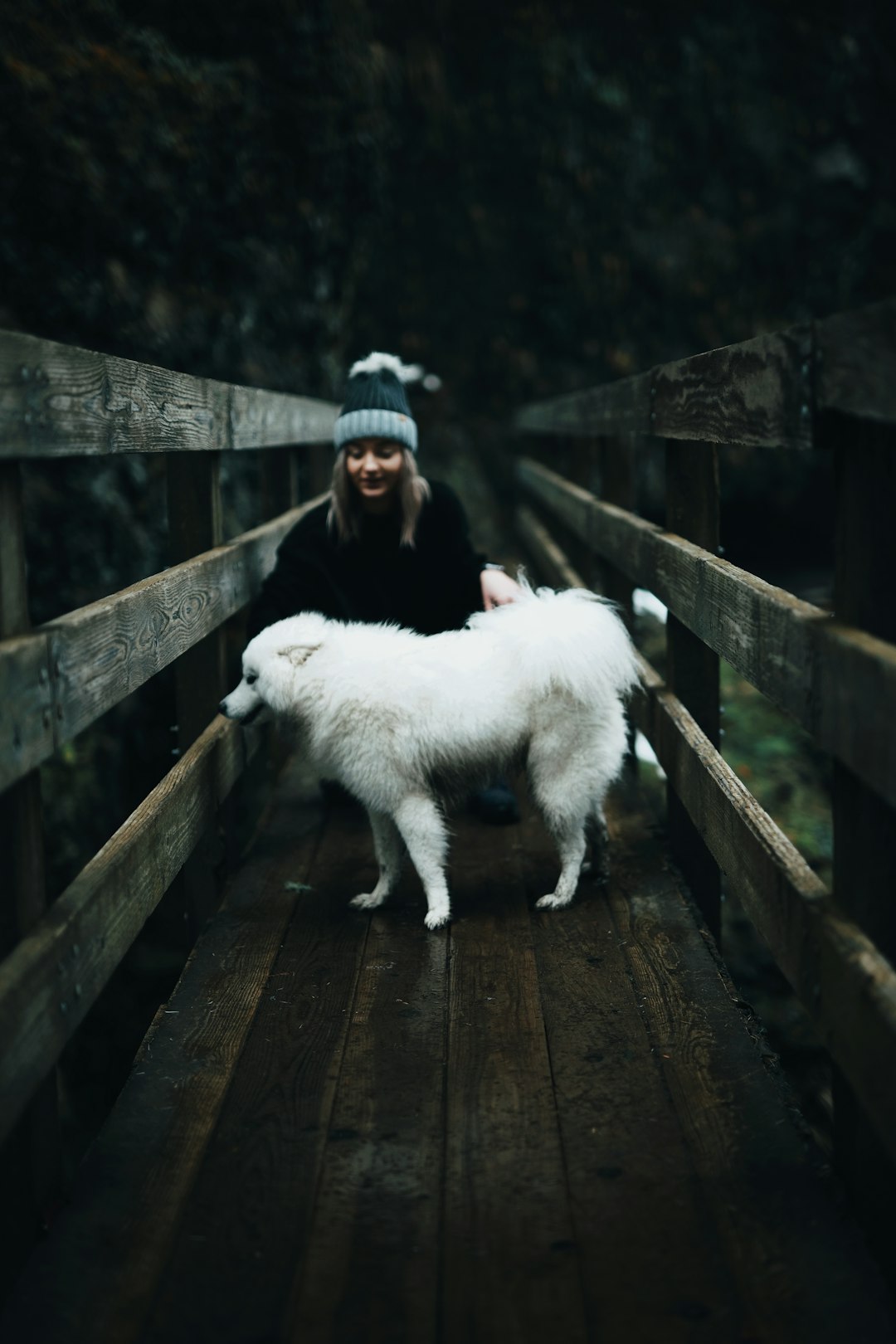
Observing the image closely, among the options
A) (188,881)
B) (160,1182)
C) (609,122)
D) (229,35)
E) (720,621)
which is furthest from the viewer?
(609,122)

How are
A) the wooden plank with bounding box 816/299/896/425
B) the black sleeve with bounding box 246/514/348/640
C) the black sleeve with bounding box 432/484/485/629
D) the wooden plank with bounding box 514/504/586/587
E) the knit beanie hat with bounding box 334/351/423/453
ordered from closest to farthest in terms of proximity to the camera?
the wooden plank with bounding box 816/299/896/425, the black sleeve with bounding box 246/514/348/640, the knit beanie hat with bounding box 334/351/423/453, the black sleeve with bounding box 432/484/485/629, the wooden plank with bounding box 514/504/586/587

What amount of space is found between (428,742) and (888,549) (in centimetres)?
179

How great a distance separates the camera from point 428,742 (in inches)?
136

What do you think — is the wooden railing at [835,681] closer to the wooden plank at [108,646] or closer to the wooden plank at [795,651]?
the wooden plank at [795,651]

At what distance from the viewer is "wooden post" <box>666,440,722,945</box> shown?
3637 mm

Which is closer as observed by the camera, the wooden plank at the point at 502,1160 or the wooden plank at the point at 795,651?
the wooden plank at the point at 795,651

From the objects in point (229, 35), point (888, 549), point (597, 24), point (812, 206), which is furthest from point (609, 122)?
point (888, 549)

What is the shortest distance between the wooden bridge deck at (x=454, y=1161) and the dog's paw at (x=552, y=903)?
0.08 metres

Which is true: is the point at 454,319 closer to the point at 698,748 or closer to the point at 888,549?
the point at 698,748

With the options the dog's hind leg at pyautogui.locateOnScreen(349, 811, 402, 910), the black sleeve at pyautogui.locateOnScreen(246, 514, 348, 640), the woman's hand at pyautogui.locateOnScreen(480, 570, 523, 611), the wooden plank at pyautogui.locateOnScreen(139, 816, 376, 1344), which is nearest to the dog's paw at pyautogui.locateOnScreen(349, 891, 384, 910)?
the dog's hind leg at pyautogui.locateOnScreen(349, 811, 402, 910)

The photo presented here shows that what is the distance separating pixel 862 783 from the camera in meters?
1.94

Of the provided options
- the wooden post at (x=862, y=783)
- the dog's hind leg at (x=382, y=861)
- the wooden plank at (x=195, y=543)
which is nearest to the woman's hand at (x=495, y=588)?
the wooden plank at (x=195, y=543)

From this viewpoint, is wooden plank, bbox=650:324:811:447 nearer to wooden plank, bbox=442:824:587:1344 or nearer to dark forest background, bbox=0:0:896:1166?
wooden plank, bbox=442:824:587:1344

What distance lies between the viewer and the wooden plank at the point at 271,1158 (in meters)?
1.86
